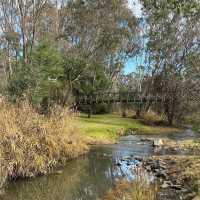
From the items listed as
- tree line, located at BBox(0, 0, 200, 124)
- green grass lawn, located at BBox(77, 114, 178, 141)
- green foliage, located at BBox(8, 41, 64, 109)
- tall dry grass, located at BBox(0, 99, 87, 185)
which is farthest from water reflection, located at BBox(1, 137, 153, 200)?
tree line, located at BBox(0, 0, 200, 124)

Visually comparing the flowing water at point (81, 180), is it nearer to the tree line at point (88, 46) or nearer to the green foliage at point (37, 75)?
the green foliage at point (37, 75)

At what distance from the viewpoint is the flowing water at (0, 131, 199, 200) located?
12.3 m

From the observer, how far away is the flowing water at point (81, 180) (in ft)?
40.5

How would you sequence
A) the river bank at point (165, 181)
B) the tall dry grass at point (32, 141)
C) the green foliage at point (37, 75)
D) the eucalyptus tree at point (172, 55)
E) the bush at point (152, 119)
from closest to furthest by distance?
1. the river bank at point (165, 181)
2. the tall dry grass at point (32, 141)
3. the green foliage at point (37, 75)
4. the bush at point (152, 119)
5. the eucalyptus tree at point (172, 55)

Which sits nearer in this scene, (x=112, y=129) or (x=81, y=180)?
(x=81, y=180)

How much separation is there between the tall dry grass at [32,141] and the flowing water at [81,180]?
1.46 ft

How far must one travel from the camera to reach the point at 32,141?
567 inches

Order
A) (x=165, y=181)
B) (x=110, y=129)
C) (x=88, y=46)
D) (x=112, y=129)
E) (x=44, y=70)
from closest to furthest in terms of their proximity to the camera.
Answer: (x=165, y=181) < (x=44, y=70) < (x=110, y=129) < (x=112, y=129) < (x=88, y=46)

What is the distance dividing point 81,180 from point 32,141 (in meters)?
2.26

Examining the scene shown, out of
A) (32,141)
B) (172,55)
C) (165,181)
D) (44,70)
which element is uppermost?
(172,55)

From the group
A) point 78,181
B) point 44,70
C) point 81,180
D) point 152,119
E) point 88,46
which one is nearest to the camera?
point 78,181

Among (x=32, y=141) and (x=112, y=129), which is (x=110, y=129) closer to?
(x=112, y=129)

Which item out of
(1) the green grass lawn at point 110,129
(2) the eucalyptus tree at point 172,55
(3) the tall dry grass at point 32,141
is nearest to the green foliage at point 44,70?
(1) the green grass lawn at point 110,129

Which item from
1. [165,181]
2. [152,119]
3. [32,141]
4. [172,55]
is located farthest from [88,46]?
[165,181]
